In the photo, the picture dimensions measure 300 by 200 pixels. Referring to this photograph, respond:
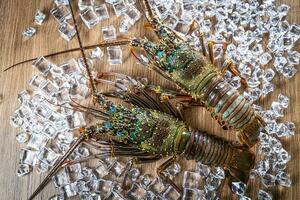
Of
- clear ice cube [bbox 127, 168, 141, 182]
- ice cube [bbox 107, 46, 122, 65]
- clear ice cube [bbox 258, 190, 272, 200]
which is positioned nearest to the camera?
clear ice cube [bbox 258, 190, 272, 200]

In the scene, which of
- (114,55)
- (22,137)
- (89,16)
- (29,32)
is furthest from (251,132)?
(29,32)

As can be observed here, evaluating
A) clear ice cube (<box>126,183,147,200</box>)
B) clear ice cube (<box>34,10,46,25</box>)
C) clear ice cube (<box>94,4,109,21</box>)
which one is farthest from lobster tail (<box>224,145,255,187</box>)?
clear ice cube (<box>34,10,46,25</box>)

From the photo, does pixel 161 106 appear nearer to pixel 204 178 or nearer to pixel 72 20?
pixel 204 178

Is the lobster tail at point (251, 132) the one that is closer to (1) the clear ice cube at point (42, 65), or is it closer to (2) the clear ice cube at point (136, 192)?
(2) the clear ice cube at point (136, 192)

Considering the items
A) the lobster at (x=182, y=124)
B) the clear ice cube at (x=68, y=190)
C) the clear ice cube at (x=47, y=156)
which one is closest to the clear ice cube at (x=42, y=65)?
the lobster at (x=182, y=124)

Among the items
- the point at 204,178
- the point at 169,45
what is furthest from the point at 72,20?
the point at 204,178

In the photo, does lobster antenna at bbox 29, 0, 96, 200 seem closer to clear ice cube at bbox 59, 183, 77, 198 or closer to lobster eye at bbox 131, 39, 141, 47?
clear ice cube at bbox 59, 183, 77, 198

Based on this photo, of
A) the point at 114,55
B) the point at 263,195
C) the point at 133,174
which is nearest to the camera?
the point at 263,195

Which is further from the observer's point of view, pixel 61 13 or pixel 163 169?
pixel 61 13

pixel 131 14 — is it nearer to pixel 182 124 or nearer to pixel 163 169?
pixel 182 124
